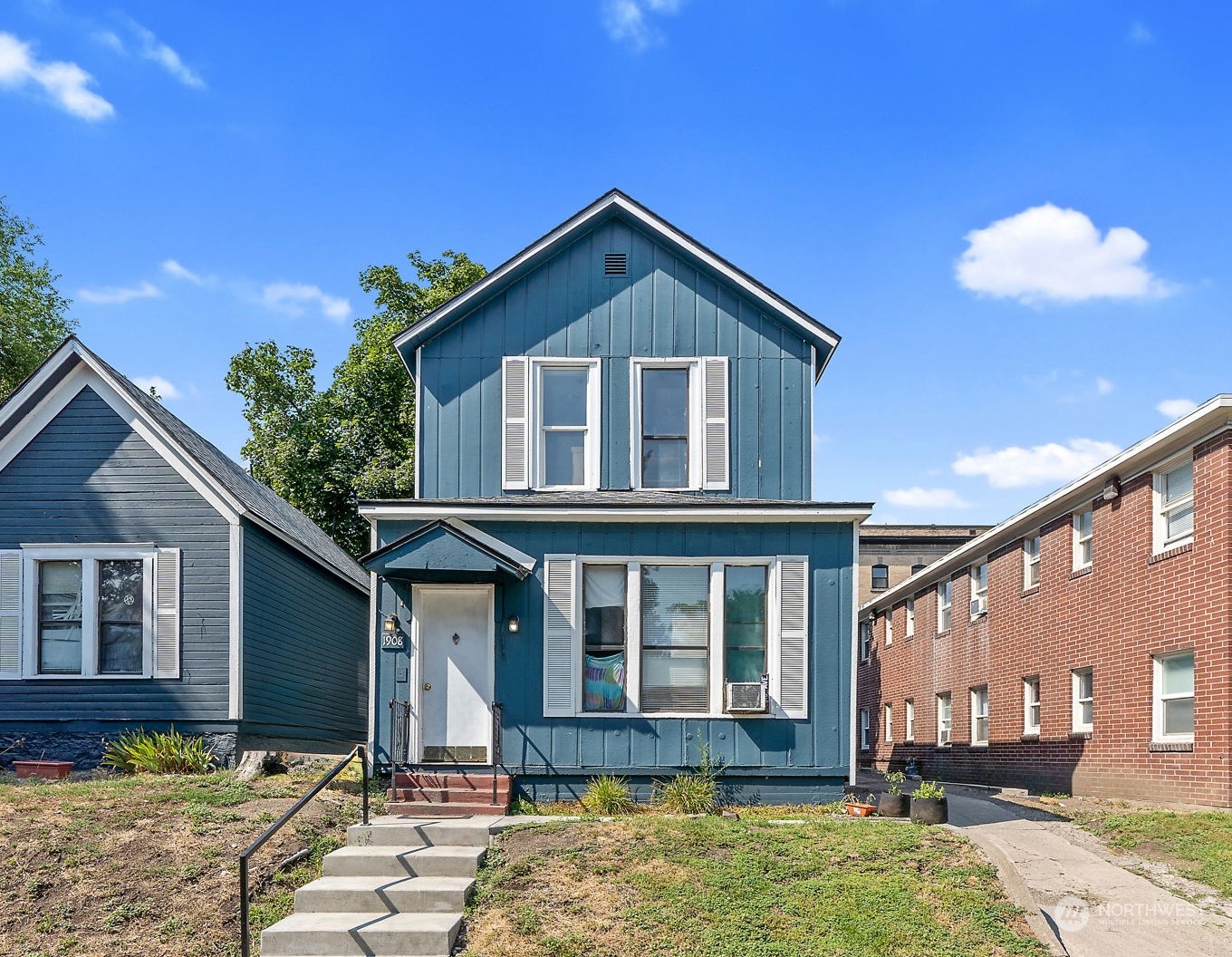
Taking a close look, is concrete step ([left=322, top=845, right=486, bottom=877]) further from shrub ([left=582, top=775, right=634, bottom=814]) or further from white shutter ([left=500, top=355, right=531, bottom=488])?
white shutter ([left=500, top=355, right=531, bottom=488])

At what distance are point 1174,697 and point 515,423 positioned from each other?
988 cm

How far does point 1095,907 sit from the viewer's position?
1016 centimetres

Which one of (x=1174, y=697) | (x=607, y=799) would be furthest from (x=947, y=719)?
(x=607, y=799)

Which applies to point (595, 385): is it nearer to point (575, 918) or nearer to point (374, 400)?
point (575, 918)

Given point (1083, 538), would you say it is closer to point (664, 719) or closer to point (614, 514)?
point (664, 719)

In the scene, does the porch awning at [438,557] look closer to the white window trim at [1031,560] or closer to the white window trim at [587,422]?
the white window trim at [587,422]

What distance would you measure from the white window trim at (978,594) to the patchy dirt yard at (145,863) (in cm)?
1529

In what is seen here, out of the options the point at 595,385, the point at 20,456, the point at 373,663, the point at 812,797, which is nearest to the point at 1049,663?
the point at 812,797

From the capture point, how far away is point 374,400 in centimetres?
2934

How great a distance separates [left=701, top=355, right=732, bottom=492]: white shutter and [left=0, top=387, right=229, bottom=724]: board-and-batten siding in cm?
668

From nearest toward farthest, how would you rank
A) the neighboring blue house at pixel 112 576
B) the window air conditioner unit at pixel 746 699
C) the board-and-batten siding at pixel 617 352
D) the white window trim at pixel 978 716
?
the window air conditioner unit at pixel 746 699, the board-and-batten siding at pixel 617 352, the neighboring blue house at pixel 112 576, the white window trim at pixel 978 716

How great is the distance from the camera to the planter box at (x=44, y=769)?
565 inches

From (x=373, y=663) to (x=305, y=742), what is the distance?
537 cm

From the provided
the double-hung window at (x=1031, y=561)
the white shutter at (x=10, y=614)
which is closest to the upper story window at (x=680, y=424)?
the white shutter at (x=10, y=614)
